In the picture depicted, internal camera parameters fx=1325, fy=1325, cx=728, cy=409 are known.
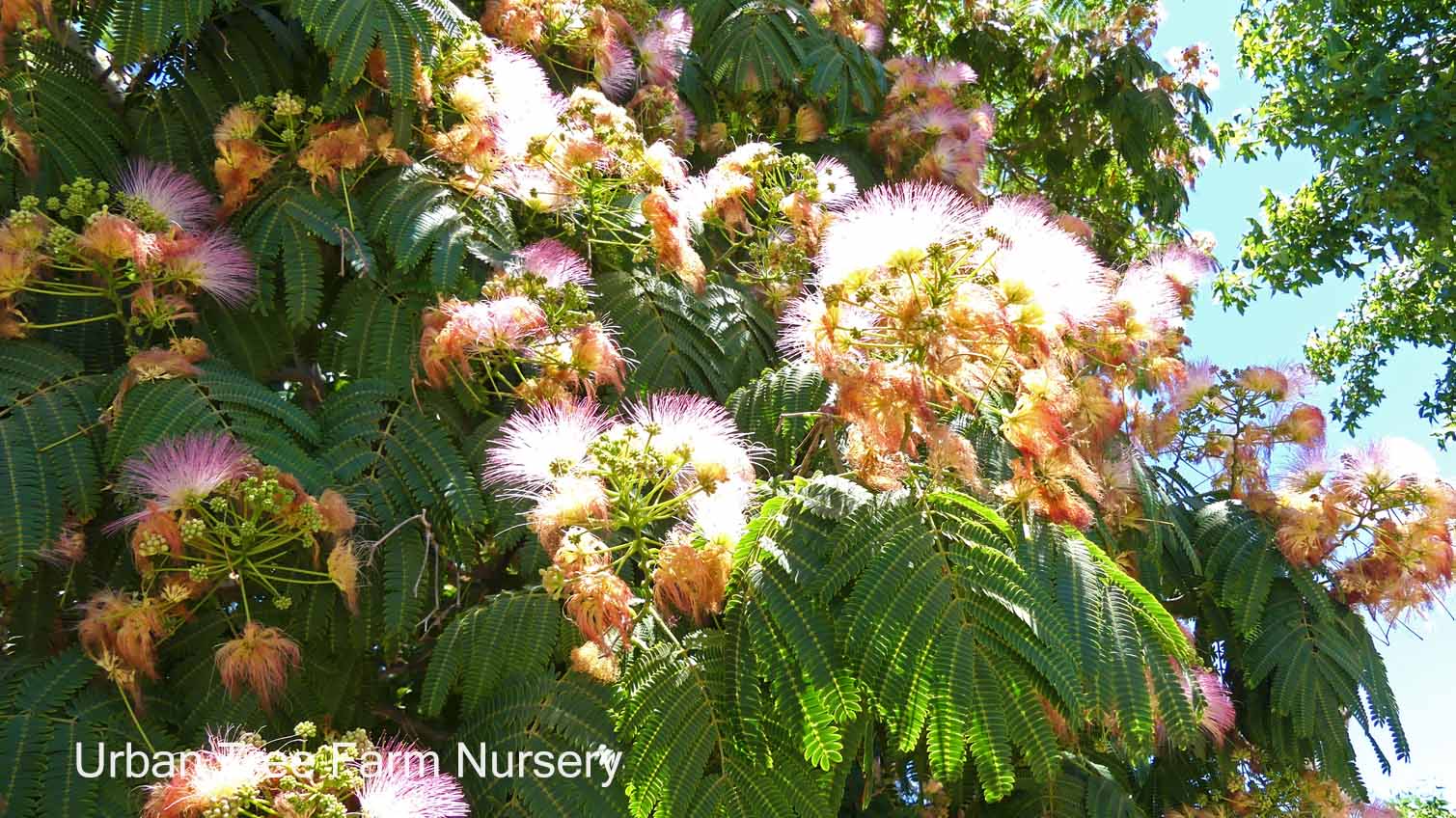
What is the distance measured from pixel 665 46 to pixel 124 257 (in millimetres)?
2850

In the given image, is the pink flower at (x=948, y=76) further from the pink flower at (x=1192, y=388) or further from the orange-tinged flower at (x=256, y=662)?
the orange-tinged flower at (x=256, y=662)

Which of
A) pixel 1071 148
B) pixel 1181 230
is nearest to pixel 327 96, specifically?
pixel 1071 148

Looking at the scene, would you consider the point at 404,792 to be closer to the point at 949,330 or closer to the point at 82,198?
the point at 949,330

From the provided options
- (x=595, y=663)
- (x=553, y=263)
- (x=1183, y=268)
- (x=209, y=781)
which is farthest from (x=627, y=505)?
(x=1183, y=268)

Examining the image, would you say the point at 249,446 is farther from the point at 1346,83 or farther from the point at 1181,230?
the point at 1346,83

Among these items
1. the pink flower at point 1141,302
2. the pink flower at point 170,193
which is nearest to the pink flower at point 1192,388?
the pink flower at point 1141,302

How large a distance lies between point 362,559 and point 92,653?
0.71 meters

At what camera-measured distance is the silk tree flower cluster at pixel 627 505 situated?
3.22m

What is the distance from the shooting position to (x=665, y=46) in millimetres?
5938

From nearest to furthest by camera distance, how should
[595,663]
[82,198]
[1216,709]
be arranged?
[595,663]
[82,198]
[1216,709]

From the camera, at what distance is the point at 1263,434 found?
5301 millimetres

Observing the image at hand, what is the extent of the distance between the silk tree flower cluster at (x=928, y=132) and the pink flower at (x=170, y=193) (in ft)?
10.5

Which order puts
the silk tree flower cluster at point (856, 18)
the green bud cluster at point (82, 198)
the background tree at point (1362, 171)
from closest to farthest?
1. the green bud cluster at point (82, 198)
2. the silk tree flower cluster at point (856, 18)
3. the background tree at point (1362, 171)

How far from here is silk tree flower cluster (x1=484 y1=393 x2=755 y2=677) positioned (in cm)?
322
